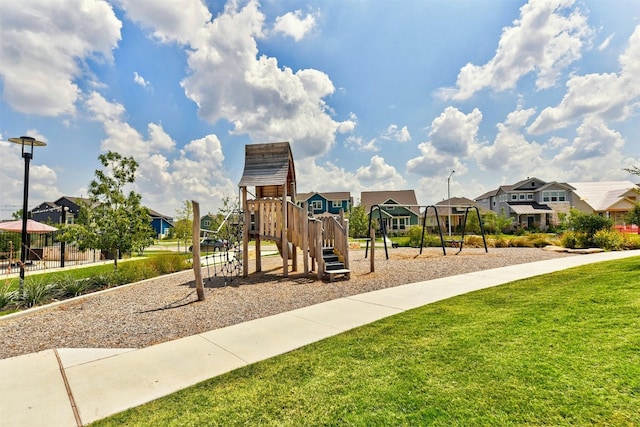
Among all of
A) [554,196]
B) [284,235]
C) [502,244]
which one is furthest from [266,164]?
[554,196]

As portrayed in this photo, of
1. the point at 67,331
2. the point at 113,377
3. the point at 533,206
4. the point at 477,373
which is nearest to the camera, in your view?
the point at 477,373

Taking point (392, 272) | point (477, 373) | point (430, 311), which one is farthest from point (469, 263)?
point (477, 373)

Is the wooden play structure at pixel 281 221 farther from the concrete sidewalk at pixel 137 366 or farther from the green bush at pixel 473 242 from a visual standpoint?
the green bush at pixel 473 242

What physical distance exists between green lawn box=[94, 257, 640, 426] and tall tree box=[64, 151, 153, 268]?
30.3ft

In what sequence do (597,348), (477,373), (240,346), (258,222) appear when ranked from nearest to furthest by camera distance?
1. (477,373)
2. (597,348)
3. (240,346)
4. (258,222)

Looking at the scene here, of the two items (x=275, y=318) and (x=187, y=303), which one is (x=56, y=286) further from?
(x=275, y=318)

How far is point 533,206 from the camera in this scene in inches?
1813

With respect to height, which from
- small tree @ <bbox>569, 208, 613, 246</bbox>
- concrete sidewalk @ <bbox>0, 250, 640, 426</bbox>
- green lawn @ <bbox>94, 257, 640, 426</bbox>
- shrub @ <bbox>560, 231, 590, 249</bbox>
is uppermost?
small tree @ <bbox>569, 208, 613, 246</bbox>

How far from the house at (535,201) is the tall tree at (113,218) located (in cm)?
4597

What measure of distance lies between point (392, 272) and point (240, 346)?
7.41m

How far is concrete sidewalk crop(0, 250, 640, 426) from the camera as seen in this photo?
304 cm

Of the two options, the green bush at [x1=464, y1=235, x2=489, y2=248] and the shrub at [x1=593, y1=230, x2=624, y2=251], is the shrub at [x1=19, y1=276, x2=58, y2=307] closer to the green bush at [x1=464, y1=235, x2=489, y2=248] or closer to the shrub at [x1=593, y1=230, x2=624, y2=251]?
the green bush at [x1=464, y1=235, x2=489, y2=248]

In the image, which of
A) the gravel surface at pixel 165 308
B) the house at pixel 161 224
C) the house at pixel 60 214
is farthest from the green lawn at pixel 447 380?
the house at pixel 161 224

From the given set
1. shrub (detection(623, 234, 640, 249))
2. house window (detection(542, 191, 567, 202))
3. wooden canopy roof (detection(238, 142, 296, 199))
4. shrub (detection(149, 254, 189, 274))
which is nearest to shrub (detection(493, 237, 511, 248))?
shrub (detection(623, 234, 640, 249))
